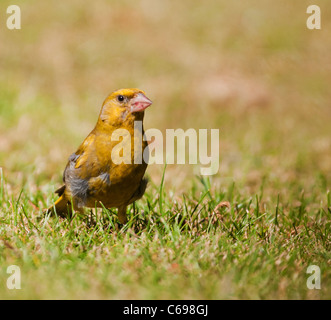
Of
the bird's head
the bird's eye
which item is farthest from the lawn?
the bird's eye

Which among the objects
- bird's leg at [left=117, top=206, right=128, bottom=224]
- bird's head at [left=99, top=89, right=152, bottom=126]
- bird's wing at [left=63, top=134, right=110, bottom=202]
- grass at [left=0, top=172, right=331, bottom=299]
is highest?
bird's head at [left=99, top=89, right=152, bottom=126]

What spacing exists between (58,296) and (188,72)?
230 inches

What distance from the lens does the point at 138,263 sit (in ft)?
8.73

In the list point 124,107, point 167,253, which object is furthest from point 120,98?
point 167,253

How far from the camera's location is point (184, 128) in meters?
6.13

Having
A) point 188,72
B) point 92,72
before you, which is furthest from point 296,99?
point 92,72

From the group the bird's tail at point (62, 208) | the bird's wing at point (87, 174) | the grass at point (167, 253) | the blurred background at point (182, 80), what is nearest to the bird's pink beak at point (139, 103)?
the bird's wing at point (87, 174)

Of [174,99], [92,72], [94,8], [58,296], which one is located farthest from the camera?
[94,8]

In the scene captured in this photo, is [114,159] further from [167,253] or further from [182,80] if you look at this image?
[182,80]

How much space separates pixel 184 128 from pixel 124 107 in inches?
119

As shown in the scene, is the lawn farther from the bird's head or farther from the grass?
the bird's head

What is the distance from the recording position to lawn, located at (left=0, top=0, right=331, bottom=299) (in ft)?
8.43

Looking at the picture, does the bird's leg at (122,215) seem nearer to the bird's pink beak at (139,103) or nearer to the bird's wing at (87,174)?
the bird's wing at (87,174)
